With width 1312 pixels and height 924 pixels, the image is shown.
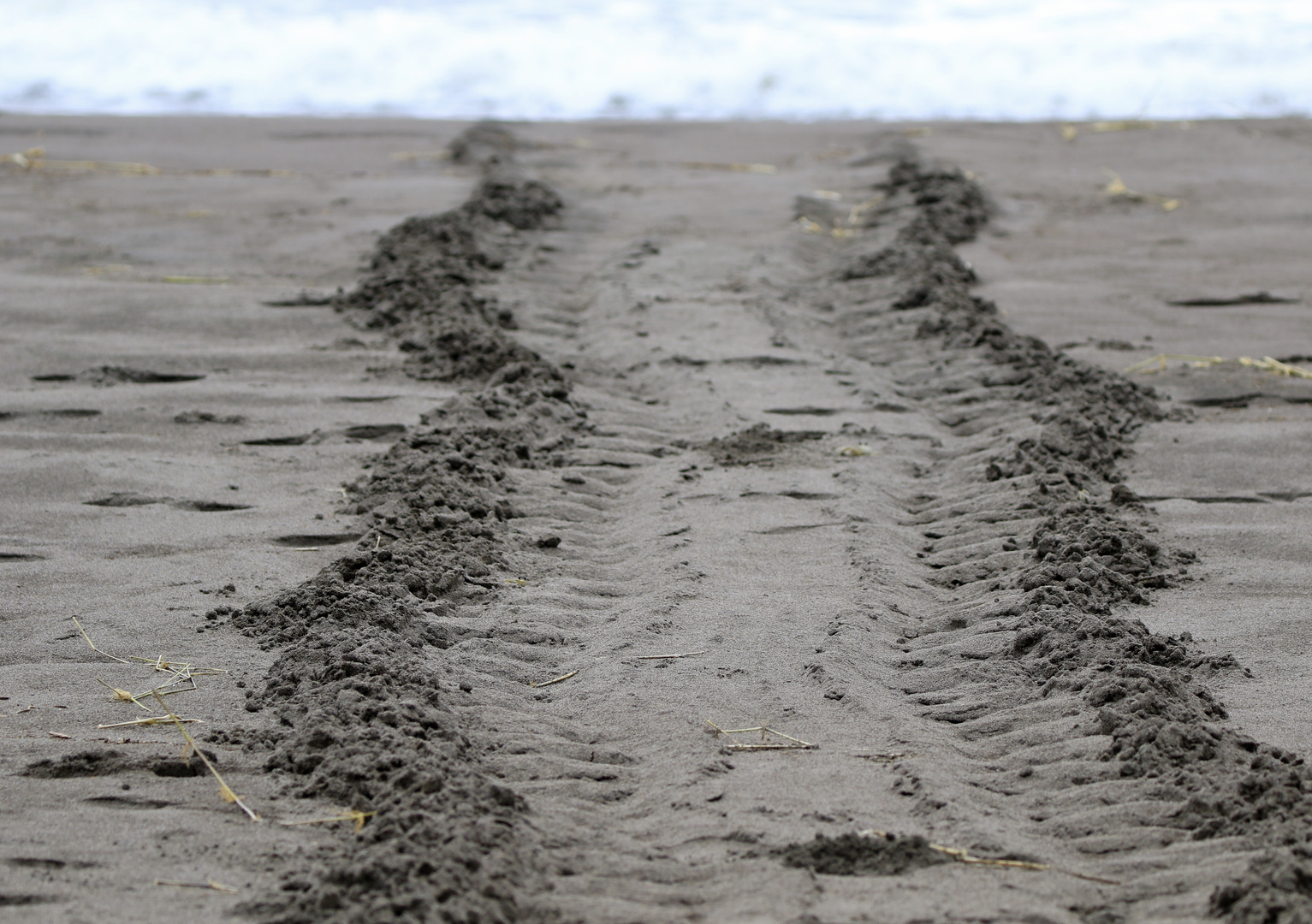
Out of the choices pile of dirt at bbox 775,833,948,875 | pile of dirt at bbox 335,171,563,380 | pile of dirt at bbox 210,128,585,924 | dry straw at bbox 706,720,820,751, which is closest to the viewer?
pile of dirt at bbox 210,128,585,924

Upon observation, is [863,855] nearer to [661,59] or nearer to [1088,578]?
[1088,578]

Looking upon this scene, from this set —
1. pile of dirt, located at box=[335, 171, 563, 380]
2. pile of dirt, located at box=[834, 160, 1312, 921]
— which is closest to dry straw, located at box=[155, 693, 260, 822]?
pile of dirt, located at box=[834, 160, 1312, 921]

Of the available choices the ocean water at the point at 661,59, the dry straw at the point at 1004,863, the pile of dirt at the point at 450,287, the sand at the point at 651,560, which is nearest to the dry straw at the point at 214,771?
the sand at the point at 651,560

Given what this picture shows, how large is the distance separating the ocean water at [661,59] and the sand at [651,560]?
15.0ft

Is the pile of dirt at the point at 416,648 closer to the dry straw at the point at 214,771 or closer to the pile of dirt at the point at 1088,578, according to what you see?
the dry straw at the point at 214,771

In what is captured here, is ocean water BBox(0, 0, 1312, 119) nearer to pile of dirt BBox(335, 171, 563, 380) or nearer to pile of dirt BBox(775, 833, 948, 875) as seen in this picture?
pile of dirt BBox(335, 171, 563, 380)

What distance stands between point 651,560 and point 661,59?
396 inches

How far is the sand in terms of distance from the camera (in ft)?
7.13

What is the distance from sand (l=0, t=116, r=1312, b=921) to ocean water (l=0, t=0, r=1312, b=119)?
15.0 feet

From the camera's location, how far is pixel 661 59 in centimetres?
1248

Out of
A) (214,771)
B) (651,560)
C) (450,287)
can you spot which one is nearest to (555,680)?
(651,560)

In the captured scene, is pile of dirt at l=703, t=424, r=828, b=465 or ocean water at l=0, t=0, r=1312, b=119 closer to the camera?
pile of dirt at l=703, t=424, r=828, b=465

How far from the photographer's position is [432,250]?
612 centimetres

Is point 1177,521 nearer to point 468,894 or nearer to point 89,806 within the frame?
point 468,894
